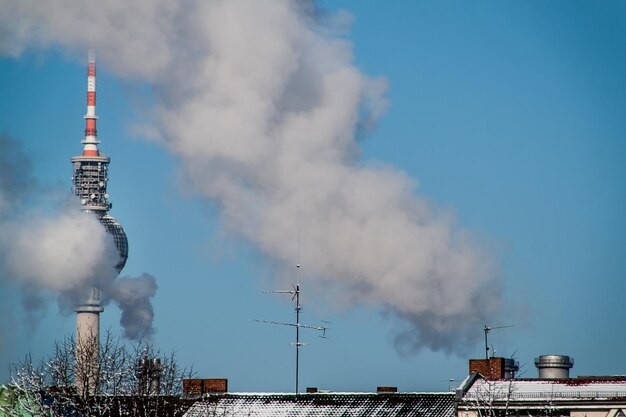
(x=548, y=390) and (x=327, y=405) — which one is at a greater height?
(x=327, y=405)

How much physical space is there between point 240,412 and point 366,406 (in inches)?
253

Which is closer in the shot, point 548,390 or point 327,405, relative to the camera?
point 548,390

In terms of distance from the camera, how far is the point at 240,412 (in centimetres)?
8600

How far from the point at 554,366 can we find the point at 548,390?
8.88 m

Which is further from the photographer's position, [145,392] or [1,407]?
[145,392]

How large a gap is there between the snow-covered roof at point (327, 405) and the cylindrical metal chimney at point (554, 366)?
7045 mm

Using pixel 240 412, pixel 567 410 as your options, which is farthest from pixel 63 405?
pixel 567 410

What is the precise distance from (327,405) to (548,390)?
11797 mm

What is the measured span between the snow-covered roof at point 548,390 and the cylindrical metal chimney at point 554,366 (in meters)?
6.43

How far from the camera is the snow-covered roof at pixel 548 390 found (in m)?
78.2

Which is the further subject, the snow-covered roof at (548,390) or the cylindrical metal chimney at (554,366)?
the cylindrical metal chimney at (554,366)

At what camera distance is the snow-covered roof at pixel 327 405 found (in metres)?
82.8

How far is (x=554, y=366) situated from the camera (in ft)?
289

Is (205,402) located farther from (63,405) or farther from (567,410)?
(567,410)
